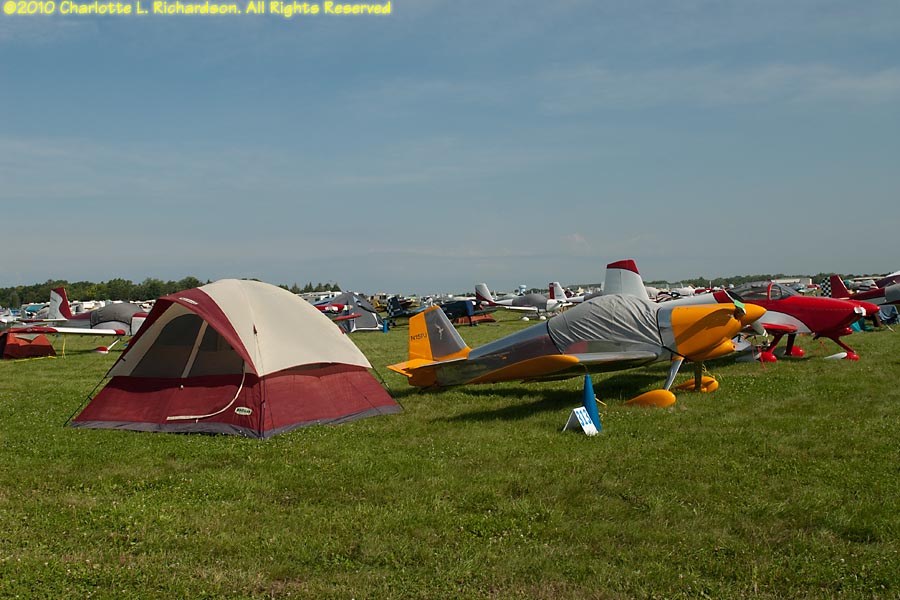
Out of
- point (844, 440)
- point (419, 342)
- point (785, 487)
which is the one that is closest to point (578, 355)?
point (419, 342)

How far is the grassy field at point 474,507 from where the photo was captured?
4031mm

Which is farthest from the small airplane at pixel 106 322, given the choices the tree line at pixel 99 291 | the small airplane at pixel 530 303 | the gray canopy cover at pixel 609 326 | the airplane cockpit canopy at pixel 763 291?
the tree line at pixel 99 291

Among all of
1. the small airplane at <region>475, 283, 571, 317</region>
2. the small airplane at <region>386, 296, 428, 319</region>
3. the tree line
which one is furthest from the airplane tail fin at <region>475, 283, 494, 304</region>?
the tree line

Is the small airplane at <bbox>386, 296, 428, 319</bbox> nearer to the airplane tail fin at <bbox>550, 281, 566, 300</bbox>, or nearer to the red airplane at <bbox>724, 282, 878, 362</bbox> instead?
the airplane tail fin at <bbox>550, 281, 566, 300</bbox>

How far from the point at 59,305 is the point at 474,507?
3390 cm

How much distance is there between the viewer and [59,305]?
106ft

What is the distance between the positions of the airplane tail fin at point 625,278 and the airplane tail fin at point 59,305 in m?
27.6

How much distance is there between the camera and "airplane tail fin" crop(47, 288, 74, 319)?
31.6 metres

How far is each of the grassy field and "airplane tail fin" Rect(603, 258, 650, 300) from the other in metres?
6.94

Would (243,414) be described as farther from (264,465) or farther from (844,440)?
(844,440)

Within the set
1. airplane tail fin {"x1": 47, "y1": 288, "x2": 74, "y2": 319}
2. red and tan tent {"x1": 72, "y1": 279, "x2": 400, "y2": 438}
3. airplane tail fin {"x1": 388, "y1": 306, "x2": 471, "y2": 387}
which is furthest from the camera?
airplane tail fin {"x1": 47, "y1": 288, "x2": 74, "y2": 319}

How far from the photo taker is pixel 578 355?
10.4 metres

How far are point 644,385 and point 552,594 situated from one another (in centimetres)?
853

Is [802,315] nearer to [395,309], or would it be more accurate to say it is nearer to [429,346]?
[429,346]
